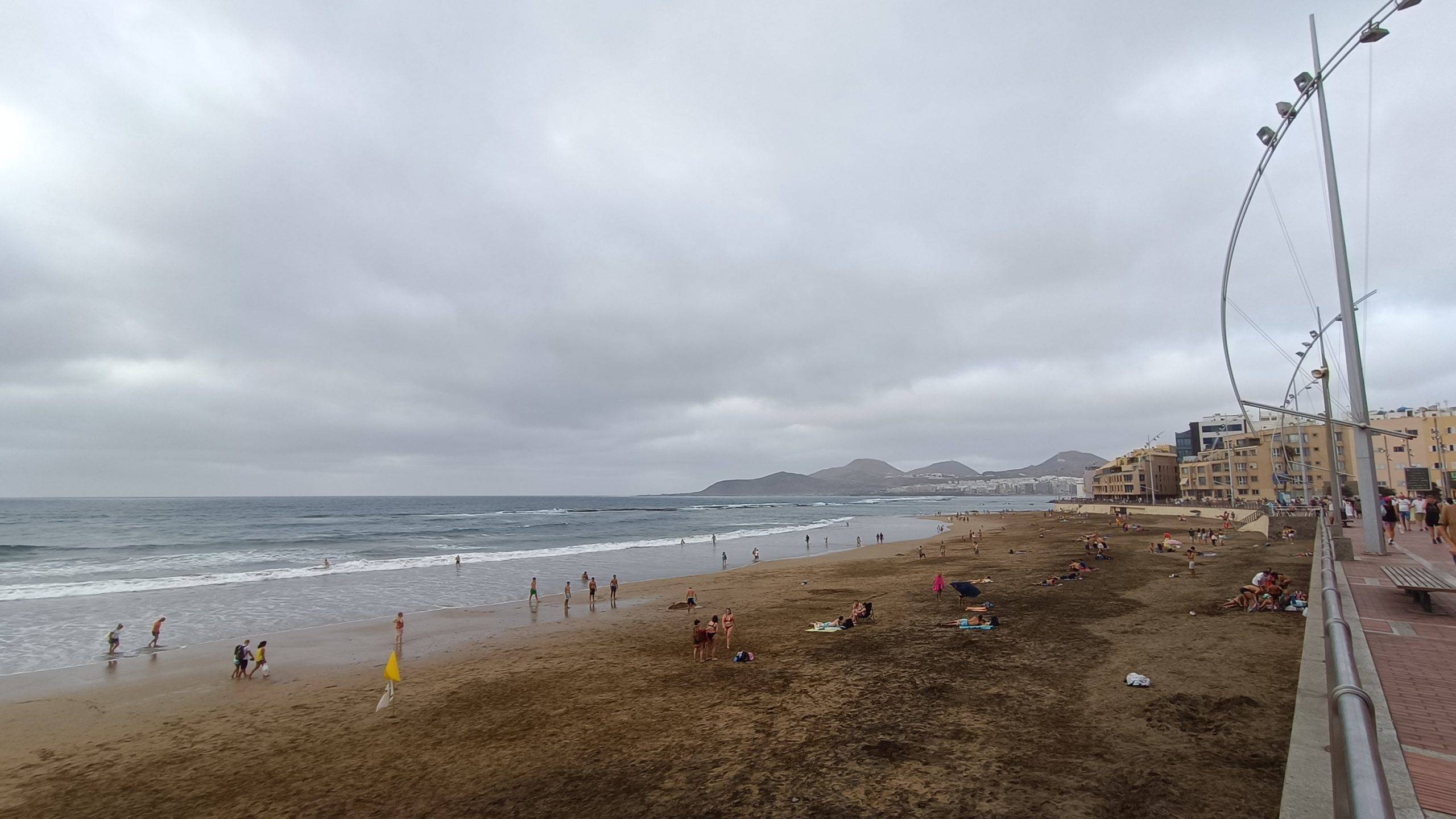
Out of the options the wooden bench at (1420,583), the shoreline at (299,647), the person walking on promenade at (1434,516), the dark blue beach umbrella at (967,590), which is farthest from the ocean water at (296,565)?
the person walking on promenade at (1434,516)

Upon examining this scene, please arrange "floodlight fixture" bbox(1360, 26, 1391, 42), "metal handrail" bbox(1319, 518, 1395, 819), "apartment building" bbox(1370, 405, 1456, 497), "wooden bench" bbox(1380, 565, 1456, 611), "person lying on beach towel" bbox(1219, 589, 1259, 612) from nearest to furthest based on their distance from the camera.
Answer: "metal handrail" bbox(1319, 518, 1395, 819) → "wooden bench" bbox(1380, 565, 1456, 611) → "floodlight fixture" bbox(1360, 26, 1391, 42) → "person lying on beach towel" bbox(1219, 589, 1259, 612) → "apartment building" bbox(1370, 405, 1456, 497)

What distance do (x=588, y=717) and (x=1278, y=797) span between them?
10198 mm

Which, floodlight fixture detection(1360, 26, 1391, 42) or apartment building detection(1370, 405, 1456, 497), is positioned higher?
floodlight fixture detection(1360, 26, 1391, 42)

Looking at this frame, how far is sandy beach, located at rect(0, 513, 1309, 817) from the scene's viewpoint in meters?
8.30

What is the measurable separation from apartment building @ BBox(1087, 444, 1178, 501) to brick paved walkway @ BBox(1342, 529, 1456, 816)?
91.2m

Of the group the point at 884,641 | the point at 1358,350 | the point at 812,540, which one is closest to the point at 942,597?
the point at 884,641

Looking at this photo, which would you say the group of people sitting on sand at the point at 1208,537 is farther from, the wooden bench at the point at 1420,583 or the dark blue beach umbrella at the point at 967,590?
the wooden bench at the point at 1420,583

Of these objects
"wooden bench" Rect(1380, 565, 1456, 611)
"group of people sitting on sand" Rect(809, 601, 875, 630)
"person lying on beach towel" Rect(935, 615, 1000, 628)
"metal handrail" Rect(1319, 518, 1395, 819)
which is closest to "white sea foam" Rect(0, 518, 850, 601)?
"group of people sitting on sand" Rect(809, 601, 875, 630)

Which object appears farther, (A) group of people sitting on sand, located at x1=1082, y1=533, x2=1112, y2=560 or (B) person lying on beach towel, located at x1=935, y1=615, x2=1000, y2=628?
(A) group of people sitting on sand, located at x1=1082, y1=533, x2=1112, y2=560

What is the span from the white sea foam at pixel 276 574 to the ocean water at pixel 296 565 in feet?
0.58

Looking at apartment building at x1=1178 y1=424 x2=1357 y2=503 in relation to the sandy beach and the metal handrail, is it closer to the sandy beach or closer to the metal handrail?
the sandy beach

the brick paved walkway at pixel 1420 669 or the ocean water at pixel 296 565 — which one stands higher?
the brick paved walkway at pixel 1420 669

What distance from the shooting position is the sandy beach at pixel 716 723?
8.30 metres

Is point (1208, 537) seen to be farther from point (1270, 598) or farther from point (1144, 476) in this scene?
point (1144, 476)
